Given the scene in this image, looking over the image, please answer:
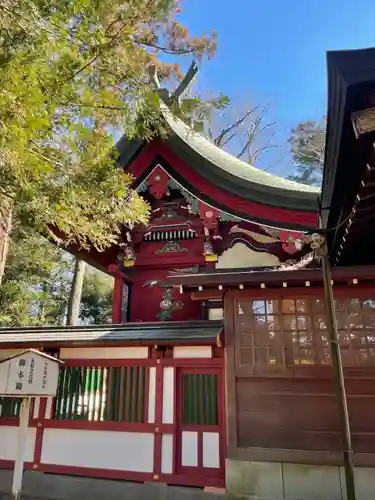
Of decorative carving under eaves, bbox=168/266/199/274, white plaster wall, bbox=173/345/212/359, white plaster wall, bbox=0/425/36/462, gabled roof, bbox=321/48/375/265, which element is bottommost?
white plaster wall, bbox=0/425/36/462

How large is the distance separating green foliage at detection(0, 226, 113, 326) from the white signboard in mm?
4841

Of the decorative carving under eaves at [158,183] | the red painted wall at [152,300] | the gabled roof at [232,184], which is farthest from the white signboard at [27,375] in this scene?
the gabled roof at [232,184]

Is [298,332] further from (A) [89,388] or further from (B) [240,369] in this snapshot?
(A) [89,388]

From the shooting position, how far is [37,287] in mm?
15125

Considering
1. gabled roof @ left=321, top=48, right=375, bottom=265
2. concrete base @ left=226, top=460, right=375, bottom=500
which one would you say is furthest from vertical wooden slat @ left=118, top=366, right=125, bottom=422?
gabled roof @ left=321, top=48, right=375, bottom=265

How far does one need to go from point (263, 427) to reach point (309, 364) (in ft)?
3.07

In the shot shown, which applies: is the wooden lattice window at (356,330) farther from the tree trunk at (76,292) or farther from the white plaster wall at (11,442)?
the tree trunk at (76,292)

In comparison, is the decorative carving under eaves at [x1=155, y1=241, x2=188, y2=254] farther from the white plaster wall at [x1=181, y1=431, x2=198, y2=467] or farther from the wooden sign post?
the white plaster wall at [x1=181, y1=431, x2=198, y2=467]

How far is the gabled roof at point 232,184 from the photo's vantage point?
552 centimetres

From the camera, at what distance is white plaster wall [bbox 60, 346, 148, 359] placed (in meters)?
5.32

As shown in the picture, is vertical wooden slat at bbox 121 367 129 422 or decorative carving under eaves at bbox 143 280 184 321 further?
decorative carving under eaves at bbox 143 280 184 321

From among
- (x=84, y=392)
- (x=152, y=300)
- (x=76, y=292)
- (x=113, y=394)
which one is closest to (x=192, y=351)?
Answer: (x=113, y=394)

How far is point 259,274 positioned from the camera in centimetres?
446

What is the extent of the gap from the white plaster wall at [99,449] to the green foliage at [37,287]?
4.96 meters
